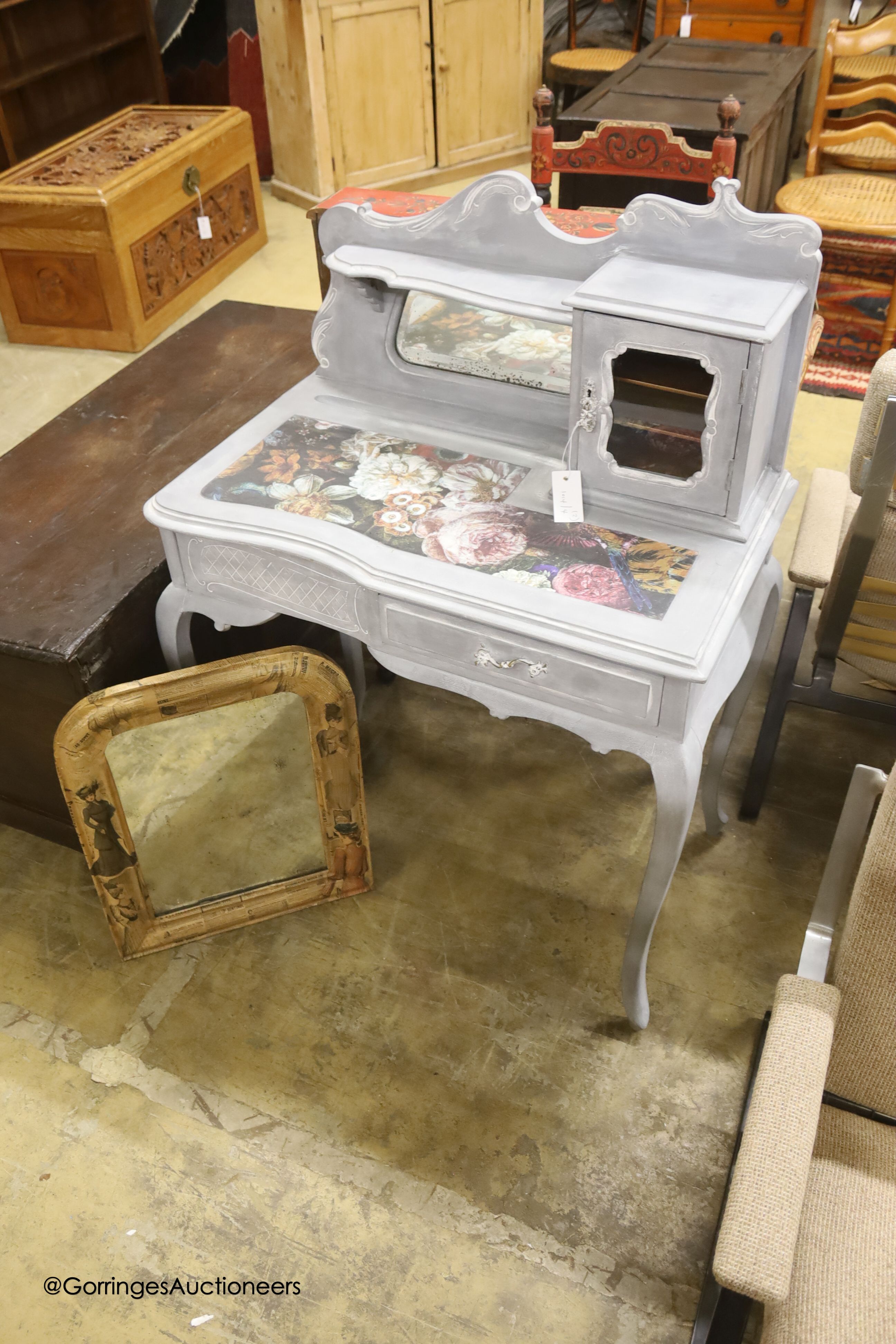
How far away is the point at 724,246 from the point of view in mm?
1734

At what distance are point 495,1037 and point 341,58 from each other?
15.7ft

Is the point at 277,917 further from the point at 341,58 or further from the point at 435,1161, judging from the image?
the point at 341,58

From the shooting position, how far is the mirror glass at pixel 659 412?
1774 mm

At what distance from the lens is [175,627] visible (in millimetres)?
2143

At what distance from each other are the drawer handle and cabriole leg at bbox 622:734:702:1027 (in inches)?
9.2

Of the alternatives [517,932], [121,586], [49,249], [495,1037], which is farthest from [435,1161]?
[49,249]

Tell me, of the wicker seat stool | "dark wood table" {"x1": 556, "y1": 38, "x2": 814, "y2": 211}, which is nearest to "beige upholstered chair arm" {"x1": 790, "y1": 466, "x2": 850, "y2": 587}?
"dark wood table" {"x1": 556, "y1": 38, "x2": 814, "y2": 211}

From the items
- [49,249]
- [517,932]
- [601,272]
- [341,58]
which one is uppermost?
[601,272]

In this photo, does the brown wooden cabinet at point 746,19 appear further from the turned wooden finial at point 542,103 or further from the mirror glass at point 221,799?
the mirror glass at point 221,799

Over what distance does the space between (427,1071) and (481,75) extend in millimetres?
5300

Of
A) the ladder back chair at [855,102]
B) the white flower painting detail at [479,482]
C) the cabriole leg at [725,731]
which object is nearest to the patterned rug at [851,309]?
the ladder back chair at [855,102]

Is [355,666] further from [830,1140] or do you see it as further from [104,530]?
[830,1140]

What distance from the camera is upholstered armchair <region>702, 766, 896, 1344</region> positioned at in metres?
1.24

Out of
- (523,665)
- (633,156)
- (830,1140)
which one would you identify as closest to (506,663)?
(523,665)
